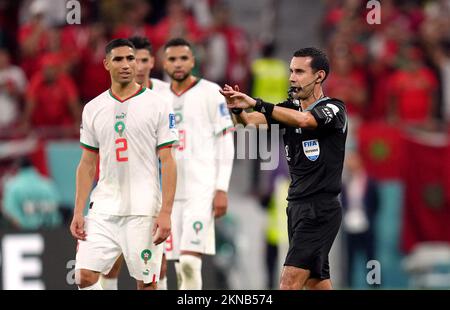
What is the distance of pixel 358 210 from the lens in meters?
16.7

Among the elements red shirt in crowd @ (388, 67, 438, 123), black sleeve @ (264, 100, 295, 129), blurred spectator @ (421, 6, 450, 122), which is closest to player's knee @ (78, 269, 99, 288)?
black sleeve @ (264, 100, 295, 129)

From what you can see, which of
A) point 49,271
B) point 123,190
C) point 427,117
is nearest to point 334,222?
point 123,190

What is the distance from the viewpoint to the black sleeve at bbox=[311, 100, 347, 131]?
29.8 ft

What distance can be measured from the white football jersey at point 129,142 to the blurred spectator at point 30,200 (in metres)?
5.81

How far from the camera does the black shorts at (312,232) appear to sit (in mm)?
9430

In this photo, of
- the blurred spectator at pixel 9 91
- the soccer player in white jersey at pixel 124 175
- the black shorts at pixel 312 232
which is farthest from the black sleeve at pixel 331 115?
the blurred spectator at pixel 9 91

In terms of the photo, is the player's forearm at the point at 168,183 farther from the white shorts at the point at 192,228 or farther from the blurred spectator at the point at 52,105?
the blurred spectator at the point at 52,105

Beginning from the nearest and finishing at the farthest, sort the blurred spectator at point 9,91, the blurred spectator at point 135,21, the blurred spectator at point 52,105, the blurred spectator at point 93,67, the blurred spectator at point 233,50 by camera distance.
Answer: the blurred spectator at point 52,105, the blurred spectator at point 9,91, the blurred spectator at point 93,67, the blurred spectator at point 135,21, the blurred spectator at point 233,50

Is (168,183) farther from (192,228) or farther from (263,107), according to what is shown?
(192,228)

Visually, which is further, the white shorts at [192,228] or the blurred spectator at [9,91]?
the blurred spectator at [9,91]

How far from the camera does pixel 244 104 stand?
8750mm

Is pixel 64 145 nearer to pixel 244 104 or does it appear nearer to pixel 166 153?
pixel 166 153

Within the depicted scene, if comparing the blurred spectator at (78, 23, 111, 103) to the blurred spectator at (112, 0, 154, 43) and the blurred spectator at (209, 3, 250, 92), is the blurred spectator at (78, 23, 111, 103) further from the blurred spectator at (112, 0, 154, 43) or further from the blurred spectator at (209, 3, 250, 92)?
the blurred spectator at (209, 3, 250, 92)

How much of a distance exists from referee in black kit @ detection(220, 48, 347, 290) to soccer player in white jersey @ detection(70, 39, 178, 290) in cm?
90
